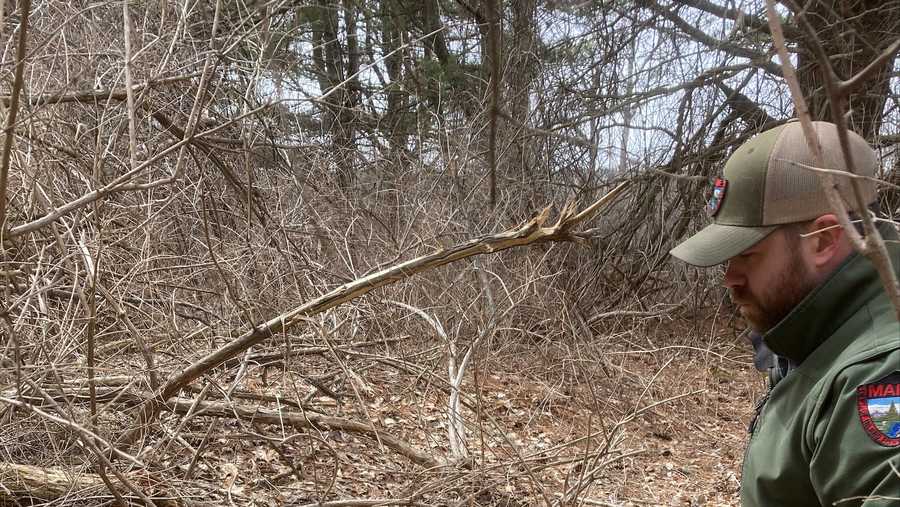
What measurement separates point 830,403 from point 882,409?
0.41ft

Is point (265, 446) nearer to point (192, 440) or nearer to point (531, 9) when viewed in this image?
point (192, 440)

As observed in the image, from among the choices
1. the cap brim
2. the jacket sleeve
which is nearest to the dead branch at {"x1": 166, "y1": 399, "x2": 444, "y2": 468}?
the cap brim

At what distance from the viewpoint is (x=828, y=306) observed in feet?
5.08

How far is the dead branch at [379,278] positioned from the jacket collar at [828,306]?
45.8 inches

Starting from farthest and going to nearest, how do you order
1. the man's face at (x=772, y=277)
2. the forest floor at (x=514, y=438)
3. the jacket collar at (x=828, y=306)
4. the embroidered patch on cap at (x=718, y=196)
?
1. the forest floor at (x=514, y=438)
2. the embroidered patch on cap at (x=718, y=196)
3. the man's face at (x=772, y=277)
4. the jacket collar at (x=828, y=306)

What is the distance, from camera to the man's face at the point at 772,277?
1611 mm

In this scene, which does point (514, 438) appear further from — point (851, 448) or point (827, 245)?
point (851, 448)

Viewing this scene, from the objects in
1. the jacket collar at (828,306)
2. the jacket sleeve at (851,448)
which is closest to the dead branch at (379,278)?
the jacket collar at (828,306)

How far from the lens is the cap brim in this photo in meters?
1.65

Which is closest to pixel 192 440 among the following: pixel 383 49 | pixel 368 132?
pixel 368 132

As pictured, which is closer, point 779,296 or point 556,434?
point 779,296

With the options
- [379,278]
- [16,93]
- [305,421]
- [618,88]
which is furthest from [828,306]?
[618,88]

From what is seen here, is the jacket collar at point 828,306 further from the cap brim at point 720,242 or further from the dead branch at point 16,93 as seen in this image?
the dead branch at point 16,93

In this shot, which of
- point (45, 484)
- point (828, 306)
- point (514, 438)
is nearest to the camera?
point (828, 306)
